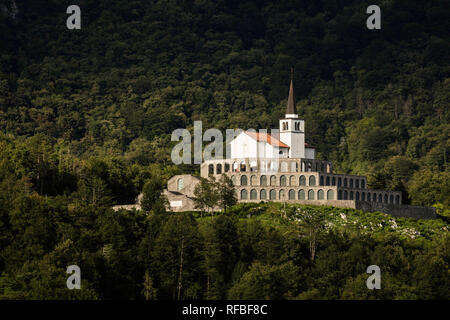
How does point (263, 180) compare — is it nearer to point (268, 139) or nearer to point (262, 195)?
point (262, 195)

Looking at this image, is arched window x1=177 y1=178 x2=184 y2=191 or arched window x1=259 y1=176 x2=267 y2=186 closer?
arched window x1=259 y1=176 x2=267 y2=186

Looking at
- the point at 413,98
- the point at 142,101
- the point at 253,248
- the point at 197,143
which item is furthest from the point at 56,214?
the point at 413,98

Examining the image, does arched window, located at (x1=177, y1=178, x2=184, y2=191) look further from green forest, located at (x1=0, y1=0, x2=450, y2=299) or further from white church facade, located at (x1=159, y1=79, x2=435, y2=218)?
green forest, located at (x1=0, y1=0, x2=450, y2=299)

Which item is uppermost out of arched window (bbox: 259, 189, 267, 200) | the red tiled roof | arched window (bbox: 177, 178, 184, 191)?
the red tiled roof

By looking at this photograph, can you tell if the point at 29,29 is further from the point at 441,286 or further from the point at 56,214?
the point at 441,286

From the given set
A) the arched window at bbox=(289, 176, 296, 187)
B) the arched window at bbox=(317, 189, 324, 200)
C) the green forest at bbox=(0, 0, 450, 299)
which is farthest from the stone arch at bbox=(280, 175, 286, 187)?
the green forest at bbox=(0, 0, 450, 299)

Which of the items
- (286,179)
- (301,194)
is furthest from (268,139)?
(301,194)
